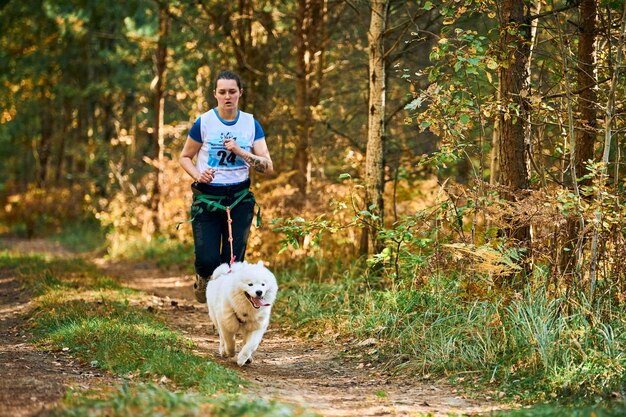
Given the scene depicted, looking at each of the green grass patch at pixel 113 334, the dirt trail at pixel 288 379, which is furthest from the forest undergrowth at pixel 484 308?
the green grass patch at pixel 113 334

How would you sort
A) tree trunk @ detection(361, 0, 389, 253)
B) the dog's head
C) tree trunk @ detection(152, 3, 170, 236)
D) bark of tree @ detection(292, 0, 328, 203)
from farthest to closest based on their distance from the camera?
tree trunk @ detection(152, 3, 170, 236)
bark of tree @ detection(292, 0, 328, 203)
tree trunk @ detection(361, 0, 389, 253)
the dog's head

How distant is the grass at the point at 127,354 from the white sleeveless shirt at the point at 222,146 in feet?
5.33

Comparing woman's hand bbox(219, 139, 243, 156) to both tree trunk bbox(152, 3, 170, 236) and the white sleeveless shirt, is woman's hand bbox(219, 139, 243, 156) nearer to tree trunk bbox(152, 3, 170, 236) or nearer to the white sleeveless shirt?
the white sleeveless shirt

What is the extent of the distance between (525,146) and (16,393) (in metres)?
5.03

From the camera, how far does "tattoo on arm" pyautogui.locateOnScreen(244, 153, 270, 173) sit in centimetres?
679

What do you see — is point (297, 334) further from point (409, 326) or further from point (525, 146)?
point (525, 146)

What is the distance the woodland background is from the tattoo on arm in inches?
30.7

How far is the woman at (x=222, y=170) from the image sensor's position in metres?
7.00

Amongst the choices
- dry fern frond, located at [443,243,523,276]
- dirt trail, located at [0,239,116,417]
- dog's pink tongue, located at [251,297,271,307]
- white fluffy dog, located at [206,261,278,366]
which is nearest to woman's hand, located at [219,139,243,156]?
white fluffy dog, located at [206,261,278,366]

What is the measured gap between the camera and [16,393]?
4793mm

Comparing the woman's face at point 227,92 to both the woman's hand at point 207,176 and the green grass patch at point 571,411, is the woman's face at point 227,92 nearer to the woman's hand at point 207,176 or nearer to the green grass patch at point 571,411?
the woman's hand at point 207,176

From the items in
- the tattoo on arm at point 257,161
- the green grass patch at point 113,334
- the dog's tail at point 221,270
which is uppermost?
the tattoo on arm at point 257,161

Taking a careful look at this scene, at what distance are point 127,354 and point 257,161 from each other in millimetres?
2000

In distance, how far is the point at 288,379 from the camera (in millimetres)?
6387
